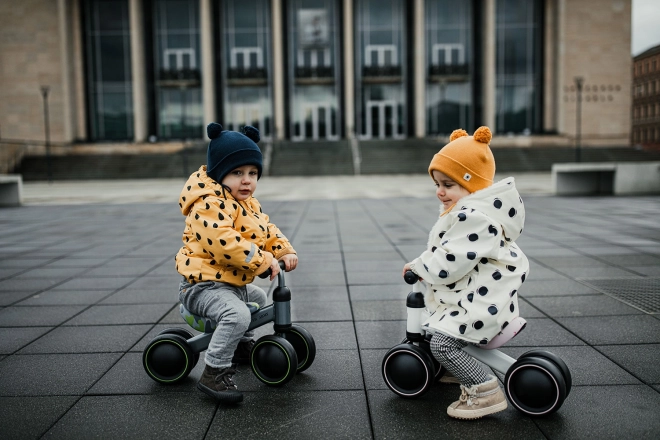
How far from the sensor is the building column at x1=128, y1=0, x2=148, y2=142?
147ft

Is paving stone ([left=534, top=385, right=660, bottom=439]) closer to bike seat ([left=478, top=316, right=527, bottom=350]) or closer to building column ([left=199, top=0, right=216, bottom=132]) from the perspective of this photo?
bike seat ([left=478, top=316, right=527, bottom=350])

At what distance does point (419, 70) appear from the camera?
147ft

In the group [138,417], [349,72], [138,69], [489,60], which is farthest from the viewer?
[138,69]

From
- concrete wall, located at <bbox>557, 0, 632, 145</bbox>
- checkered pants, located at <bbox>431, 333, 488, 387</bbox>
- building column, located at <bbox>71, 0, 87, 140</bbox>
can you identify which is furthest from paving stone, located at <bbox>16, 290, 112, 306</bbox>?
concrete wall, located at <bbox>557, 0, 632, 145</bbox>

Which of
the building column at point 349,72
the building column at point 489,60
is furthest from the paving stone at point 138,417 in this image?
the building column at point 489,60

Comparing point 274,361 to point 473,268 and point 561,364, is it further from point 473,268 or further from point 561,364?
point 561,364

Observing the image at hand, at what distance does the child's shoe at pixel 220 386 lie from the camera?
3115 millimetres

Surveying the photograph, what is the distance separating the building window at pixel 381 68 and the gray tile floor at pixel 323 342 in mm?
39016

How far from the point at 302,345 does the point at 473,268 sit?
1.22 meters

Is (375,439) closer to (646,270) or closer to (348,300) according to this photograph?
(348,300)

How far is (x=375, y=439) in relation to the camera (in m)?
2.77

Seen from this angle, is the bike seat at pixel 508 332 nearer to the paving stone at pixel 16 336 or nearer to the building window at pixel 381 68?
the paving stone at pixel 16 336

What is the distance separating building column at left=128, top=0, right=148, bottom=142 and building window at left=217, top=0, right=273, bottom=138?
246 inches

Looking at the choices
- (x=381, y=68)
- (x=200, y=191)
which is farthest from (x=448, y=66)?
(x=200, y=191)
